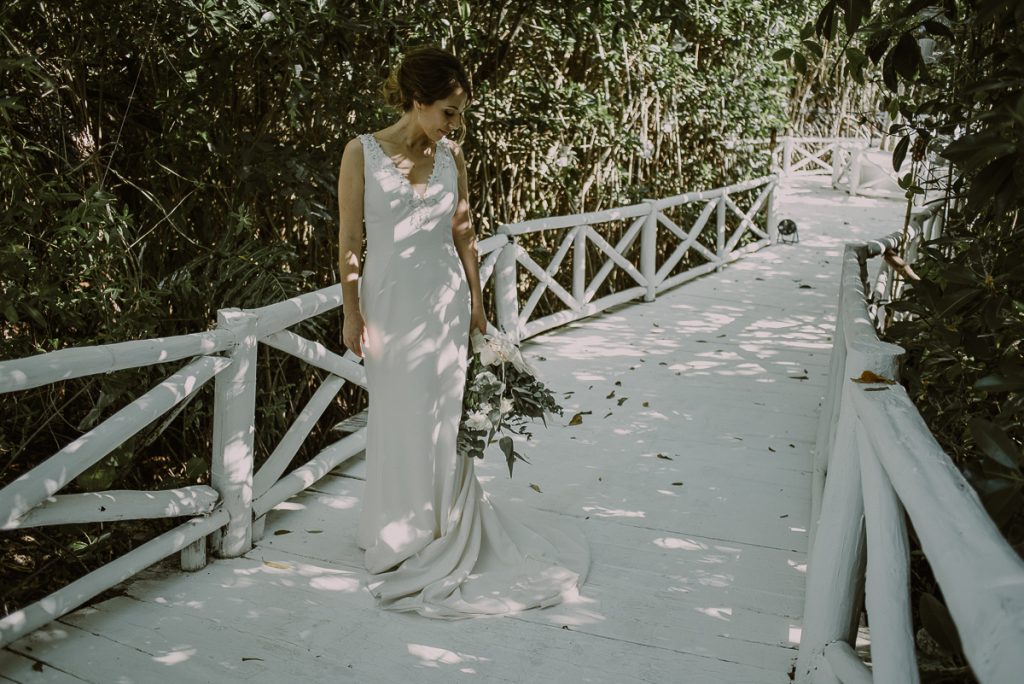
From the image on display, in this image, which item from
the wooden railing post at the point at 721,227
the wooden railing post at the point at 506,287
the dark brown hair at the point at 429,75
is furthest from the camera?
the wooden railing post at the point at 721,227

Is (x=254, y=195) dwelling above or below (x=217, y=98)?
below

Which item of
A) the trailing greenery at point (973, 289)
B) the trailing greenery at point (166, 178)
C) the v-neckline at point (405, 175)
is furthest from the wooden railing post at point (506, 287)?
the v-neckline at point (405, 175)

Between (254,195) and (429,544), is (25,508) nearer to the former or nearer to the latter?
(429,544)

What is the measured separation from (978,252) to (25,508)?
110 inches

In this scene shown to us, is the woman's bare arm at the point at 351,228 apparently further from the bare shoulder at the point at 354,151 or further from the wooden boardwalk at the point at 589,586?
the wooden boardwalk at the point at 589,586

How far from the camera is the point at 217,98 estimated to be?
4.21 m

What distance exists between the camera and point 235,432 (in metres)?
3.21

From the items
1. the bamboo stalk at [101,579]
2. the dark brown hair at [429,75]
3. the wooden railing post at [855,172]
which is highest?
the wooden railing post at [855,172]

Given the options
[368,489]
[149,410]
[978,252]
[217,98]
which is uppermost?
[217,98]

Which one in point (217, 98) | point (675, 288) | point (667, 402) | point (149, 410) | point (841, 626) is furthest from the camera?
point (675, 288)

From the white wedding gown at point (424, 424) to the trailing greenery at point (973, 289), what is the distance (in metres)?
1.26

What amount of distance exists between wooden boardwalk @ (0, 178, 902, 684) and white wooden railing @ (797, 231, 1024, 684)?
1.68ft

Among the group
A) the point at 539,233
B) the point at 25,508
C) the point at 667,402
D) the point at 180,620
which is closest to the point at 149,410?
the point at 25,508

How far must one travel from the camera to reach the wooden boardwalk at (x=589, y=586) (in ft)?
8.70
